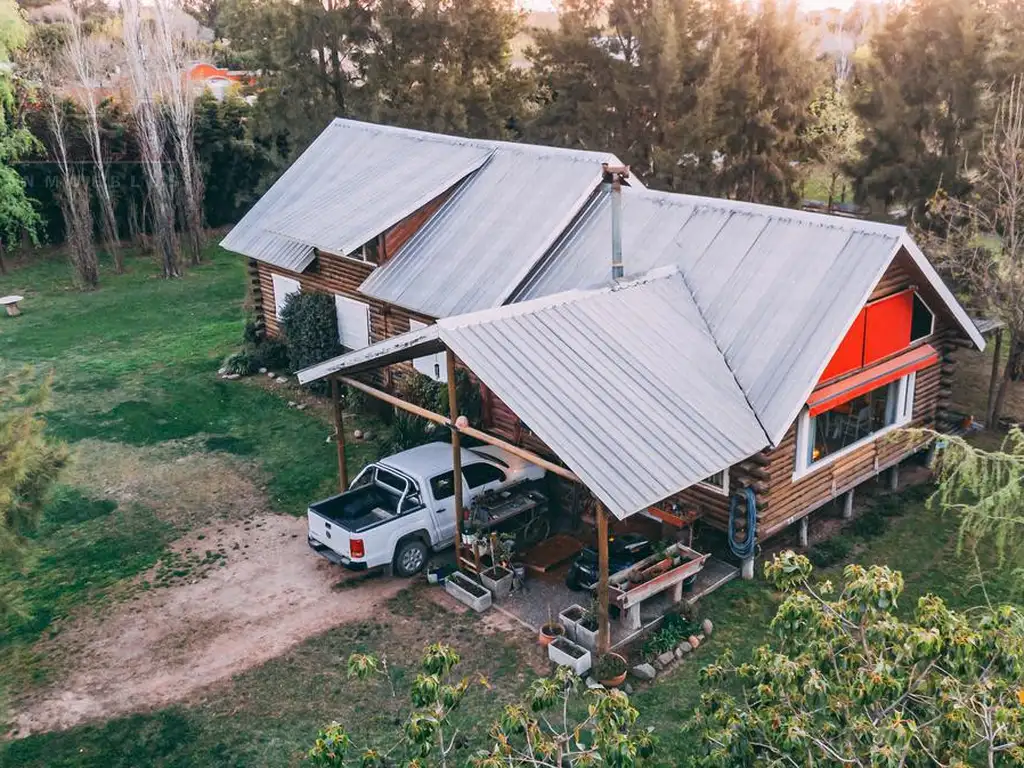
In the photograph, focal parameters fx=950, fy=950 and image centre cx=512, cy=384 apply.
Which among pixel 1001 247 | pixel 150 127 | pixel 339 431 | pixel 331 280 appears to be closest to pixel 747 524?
pixel 339 431

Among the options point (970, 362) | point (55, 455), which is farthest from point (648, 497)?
point (970, 362)

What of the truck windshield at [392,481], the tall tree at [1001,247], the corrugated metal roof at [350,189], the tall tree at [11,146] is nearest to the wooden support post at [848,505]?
the tall tree at [1001,247]

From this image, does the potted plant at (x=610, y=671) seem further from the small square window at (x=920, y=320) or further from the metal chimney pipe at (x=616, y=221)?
the small square window at (x=920, y=320)

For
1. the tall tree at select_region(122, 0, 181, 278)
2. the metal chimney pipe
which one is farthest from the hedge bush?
the tall tree at select_region(122, 0, 181, 278)

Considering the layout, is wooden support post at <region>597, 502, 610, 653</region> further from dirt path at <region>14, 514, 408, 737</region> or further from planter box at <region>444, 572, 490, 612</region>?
dirt path at <region>14, 514, 408, 737</region>

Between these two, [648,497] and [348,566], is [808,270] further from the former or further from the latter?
[348,566]

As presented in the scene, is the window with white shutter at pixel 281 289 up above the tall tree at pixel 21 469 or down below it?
below
